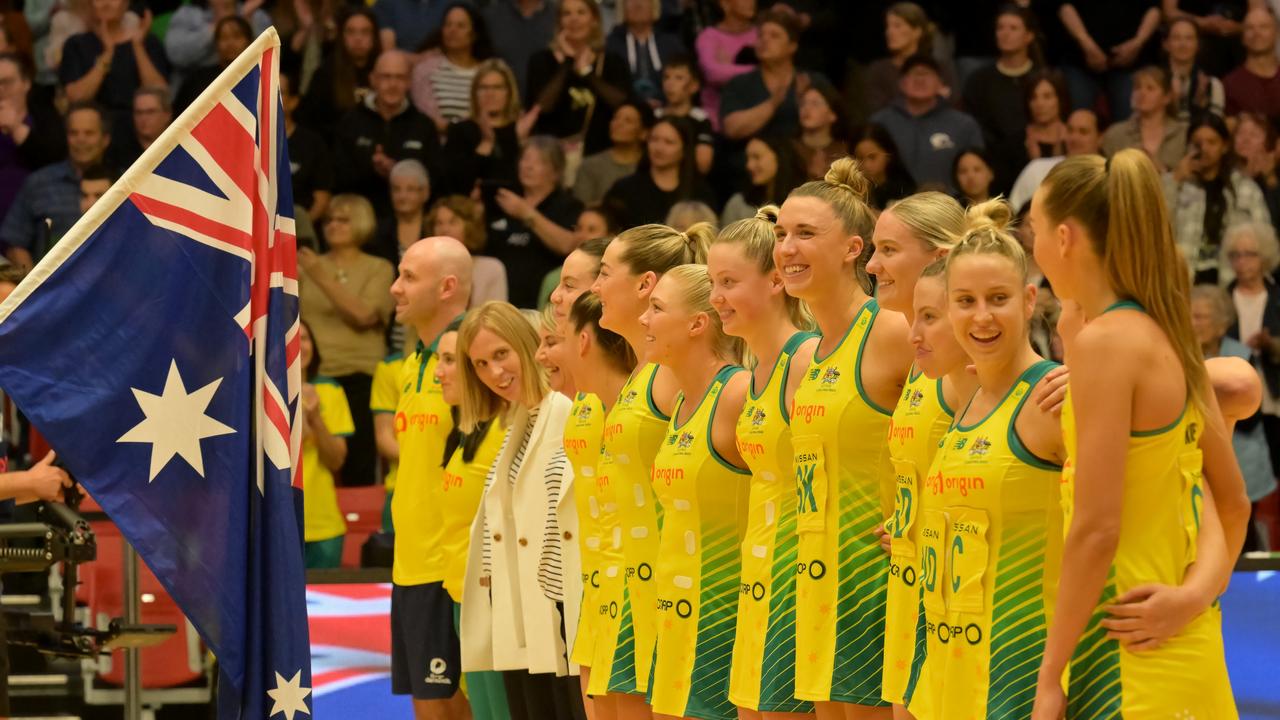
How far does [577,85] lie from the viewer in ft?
37.5

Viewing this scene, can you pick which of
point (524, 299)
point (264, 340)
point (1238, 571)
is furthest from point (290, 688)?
point (524, 299)

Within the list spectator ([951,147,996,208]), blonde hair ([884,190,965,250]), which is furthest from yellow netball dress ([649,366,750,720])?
spectator ([951,147,996,208])

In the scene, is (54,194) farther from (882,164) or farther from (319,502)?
(882,164)

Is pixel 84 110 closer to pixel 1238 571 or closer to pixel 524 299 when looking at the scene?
pixel 524 299

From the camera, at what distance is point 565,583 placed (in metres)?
6.60

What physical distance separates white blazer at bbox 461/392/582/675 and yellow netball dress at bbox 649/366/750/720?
1.13 meters

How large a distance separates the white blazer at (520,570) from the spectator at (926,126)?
184 inches

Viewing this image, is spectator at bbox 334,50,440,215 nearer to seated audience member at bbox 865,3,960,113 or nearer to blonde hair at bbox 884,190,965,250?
seated audience member at bbox 865,3,960,113

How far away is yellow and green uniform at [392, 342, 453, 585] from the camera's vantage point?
24.1 ft

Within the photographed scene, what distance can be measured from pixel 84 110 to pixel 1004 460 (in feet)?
27.2

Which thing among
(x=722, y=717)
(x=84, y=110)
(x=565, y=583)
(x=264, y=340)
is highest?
(x=84, y=110)

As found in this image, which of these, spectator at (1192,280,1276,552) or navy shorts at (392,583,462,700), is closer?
navy shorts at (392,583,462,700)

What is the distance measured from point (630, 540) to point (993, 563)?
6.37 ft

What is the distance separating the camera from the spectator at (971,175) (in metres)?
10.7
